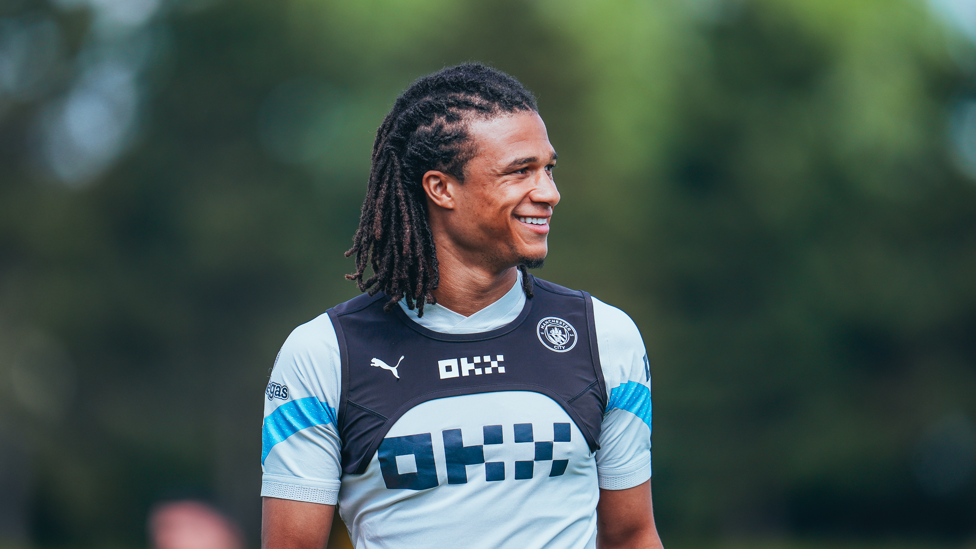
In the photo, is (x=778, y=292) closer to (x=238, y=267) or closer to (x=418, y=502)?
(x=238, y=267)

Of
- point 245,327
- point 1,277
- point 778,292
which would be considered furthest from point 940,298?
point 1,277

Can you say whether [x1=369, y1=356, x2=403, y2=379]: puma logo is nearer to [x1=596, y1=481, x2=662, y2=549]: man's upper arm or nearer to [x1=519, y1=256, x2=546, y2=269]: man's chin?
[x1=519, y1=256, x2=546, y2=269]: man's chin

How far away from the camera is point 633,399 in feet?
10.5

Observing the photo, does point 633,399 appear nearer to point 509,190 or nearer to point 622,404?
point 622,404

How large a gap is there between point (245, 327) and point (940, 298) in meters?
17.1

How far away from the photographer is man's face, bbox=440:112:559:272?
3.13 meters

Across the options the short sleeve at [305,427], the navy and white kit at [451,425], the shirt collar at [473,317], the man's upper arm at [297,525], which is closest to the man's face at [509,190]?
the shirt collar at [473,317]

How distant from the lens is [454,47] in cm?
2694

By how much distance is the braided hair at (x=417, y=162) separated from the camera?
3.22 m

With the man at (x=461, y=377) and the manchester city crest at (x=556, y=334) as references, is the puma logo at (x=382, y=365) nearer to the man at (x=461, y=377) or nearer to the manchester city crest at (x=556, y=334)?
the man at (x=461, y=377)

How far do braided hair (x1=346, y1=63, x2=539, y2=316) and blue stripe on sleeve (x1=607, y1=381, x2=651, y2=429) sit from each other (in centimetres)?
42

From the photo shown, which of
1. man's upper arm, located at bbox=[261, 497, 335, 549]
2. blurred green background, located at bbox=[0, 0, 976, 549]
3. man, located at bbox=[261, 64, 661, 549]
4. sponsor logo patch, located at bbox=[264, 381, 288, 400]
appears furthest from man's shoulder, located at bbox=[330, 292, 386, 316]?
blurred green background, located at bbox=[0, 0, 976, 549]

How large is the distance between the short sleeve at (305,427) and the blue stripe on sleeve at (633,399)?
842mm

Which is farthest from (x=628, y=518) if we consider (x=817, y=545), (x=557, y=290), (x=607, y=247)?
(x=607, y=247)
